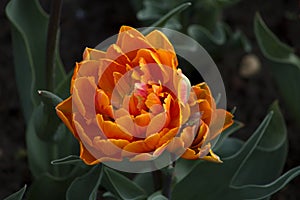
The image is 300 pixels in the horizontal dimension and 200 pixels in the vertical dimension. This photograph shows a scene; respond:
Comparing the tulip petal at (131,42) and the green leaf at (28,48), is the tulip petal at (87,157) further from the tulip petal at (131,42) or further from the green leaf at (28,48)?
the green leaf at (28,48)

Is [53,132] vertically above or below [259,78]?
above

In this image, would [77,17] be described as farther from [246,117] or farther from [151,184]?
[151,184]

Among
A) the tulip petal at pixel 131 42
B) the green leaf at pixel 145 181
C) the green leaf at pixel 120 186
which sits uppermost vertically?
the tulip petal at pixel 131 42

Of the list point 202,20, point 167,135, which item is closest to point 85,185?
point 167,135

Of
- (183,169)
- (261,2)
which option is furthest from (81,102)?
(261,2)

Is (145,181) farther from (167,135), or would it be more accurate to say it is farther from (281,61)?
(167,135)

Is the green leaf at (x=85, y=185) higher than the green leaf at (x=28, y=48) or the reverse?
the reverse

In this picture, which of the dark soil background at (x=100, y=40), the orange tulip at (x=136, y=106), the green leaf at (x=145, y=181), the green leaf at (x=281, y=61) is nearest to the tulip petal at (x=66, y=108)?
the orange tulip at (x=136, y=106)
